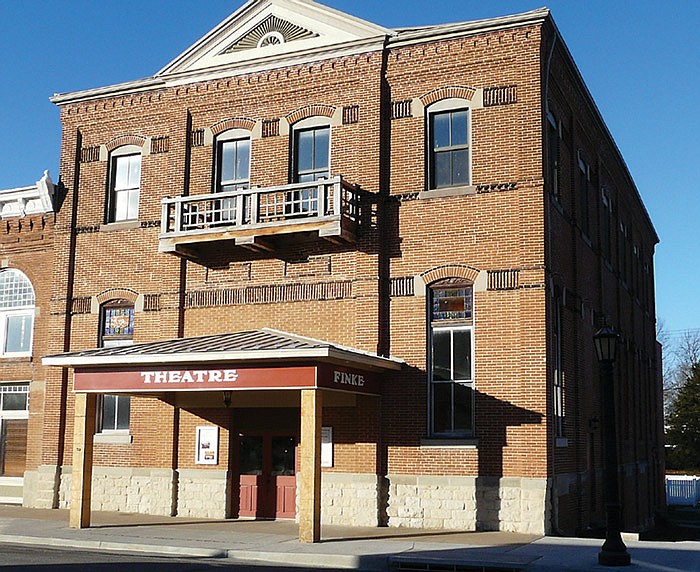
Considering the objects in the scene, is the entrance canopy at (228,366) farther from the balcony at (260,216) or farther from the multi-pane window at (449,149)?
the multi-pane window at (449,149)

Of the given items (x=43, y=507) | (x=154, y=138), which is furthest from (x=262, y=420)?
(x=154, y=138)

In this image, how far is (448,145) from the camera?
840 inches

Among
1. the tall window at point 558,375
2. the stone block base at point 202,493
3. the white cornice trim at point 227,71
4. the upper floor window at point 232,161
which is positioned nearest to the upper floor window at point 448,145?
the white cornice trim at point 227,71

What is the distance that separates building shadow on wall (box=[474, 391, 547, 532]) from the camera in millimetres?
19078

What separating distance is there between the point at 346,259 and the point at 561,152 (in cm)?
616

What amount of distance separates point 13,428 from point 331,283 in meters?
10.8

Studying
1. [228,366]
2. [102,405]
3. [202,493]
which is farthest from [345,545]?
[102,405]

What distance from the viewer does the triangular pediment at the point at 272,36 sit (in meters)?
22.5

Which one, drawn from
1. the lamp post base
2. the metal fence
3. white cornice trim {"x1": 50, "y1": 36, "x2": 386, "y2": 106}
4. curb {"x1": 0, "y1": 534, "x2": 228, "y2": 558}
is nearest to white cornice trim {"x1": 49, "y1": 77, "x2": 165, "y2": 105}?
white cornice trim {"x1": 50, "y1": 36, "x2": 386, "y2": 106}

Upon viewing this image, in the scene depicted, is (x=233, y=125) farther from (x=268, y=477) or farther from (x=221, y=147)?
(x=268, y=477)

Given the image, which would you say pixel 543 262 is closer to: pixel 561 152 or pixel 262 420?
pixel 561 152

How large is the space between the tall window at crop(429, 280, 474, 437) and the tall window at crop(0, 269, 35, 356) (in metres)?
12.2

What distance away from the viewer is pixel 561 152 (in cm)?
2289

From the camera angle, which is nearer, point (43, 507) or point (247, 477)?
point (247, 477)
